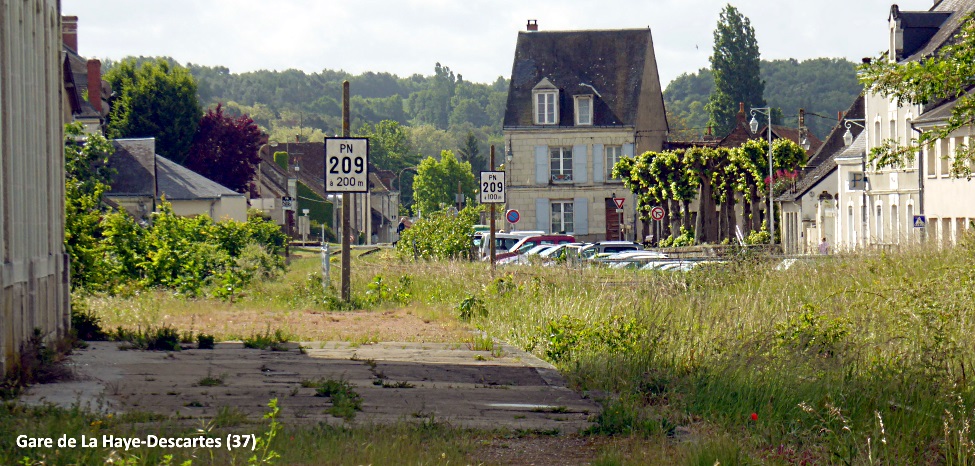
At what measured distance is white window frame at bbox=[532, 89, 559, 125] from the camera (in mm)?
71312

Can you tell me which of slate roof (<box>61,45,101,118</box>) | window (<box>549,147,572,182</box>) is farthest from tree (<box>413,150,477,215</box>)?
slate roof (<box>61,45,101,118</box>)

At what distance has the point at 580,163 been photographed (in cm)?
7156

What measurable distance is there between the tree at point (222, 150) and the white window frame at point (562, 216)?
18662 millimetres

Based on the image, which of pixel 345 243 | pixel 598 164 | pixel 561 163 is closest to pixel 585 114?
pixel 598 164

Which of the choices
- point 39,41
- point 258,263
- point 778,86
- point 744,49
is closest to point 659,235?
point 258,263

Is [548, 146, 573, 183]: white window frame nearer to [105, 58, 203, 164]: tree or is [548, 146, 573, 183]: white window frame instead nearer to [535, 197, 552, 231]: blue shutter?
[535, 197, 552, 231]: blue shutter

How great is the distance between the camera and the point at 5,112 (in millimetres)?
10633

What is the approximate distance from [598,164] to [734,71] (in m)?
41.4

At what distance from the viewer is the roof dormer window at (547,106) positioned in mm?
71312

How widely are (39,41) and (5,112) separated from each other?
293 centimetres

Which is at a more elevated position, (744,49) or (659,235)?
(744,49)

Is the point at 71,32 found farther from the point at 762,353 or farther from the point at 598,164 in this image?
the point at 762,353

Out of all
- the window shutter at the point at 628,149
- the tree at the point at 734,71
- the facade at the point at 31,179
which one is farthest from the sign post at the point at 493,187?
the tree at the point at 734,71

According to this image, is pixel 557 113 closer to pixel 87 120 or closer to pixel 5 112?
pixel 87 120
